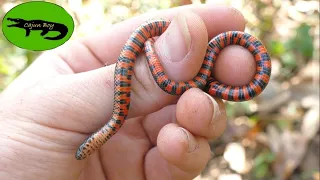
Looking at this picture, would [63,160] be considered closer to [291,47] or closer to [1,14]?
[1,14]

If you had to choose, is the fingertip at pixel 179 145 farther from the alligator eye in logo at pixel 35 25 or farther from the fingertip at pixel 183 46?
the alligator eye in logo at pixel 35 25

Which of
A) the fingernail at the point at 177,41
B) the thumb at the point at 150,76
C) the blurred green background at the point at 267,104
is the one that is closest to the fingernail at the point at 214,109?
the thumb at the point at 150,76

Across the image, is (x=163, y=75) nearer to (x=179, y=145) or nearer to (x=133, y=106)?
(x=133, y=106)

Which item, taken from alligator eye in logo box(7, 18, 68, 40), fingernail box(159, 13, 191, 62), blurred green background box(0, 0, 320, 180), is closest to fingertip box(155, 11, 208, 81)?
fingernail box(159, 13, 191, 62)

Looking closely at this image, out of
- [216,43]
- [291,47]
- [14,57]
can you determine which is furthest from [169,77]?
[291,47]

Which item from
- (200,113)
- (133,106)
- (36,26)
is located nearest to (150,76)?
(133,106)

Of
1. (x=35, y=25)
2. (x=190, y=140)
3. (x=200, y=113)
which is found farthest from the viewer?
(x=35, y=25)
